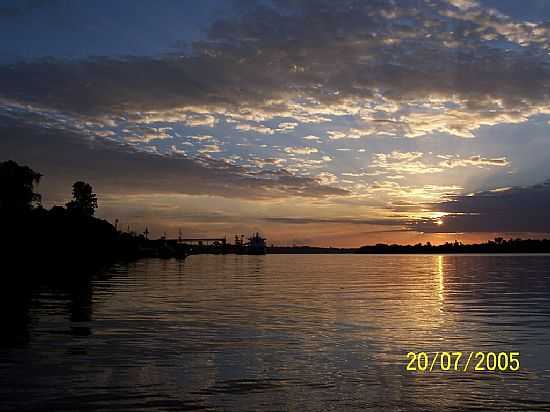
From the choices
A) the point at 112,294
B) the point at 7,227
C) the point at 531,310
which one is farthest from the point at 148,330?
the point at 7,227

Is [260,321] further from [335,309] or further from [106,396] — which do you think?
[106,396]

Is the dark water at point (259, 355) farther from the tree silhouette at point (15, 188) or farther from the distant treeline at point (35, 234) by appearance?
the tree silhouette at point (15, 188)

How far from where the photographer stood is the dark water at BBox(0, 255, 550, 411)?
18.1m

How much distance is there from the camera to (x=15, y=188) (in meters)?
131

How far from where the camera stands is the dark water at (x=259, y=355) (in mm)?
18125

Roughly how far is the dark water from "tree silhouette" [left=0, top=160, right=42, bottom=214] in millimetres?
91235
